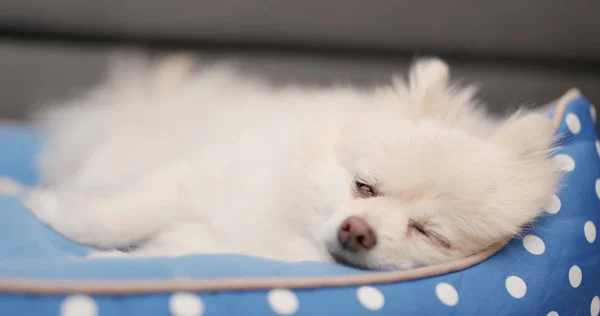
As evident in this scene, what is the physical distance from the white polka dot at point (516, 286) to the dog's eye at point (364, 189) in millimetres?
359

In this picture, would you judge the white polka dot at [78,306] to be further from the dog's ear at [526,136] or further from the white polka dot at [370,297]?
the dog's ear at [526,136]

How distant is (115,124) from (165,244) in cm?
70

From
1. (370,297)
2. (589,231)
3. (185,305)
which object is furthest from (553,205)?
(185,305)

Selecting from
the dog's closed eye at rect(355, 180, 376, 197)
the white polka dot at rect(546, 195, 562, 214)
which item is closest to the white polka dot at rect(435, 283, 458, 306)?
the dog's closed eye at rect(355, 180, 376, 197)

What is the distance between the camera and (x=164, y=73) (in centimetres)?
222

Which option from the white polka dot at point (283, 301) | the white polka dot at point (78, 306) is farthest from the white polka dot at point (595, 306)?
the white polka dot at point (78, 306)

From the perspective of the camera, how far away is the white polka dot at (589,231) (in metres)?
1.41

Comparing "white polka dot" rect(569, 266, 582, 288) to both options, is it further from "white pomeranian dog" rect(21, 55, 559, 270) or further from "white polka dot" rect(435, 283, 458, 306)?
"white polka dot" rect(435, 283, 458, 306)

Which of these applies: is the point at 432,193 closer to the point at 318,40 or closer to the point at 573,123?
the point at 573,123

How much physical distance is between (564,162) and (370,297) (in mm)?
761

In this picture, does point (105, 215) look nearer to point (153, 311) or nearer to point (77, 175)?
point (77, 175)

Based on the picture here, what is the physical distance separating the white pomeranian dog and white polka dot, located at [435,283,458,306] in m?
0.10

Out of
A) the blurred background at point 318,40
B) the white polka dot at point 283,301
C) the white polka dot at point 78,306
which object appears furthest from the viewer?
the blurred background at point 318,40

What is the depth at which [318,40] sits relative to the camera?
2553 mm
